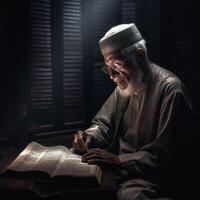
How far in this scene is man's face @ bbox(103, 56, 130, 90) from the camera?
4133mm

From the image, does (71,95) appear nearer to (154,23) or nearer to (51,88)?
(51,88)

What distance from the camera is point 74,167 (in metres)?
3.29

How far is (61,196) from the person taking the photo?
2980mm

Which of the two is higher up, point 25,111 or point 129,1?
point 129,1

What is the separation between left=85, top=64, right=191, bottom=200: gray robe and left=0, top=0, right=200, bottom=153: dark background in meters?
1.29

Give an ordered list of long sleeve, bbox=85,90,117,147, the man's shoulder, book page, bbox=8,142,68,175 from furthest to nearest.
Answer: long sleeve, bbox=85,90,117,147 < the man's shoulder < book page, bbox=8,142,68,175

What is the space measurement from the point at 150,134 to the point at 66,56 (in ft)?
7.06

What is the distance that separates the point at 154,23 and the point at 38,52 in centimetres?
168

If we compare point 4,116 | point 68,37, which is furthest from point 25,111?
point 68,37

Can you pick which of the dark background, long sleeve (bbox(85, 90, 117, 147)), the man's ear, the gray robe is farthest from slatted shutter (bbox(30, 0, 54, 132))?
the man's ear

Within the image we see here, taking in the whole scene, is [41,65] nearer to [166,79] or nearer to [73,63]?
[73,63]

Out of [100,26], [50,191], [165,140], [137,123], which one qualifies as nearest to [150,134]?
[137,123]

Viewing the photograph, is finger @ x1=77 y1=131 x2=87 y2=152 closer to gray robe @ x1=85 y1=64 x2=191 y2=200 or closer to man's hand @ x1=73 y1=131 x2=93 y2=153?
man's hand @ x1=73 y1=131 x2=93 y2=153

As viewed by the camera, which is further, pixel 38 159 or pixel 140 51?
pixel 140 51
